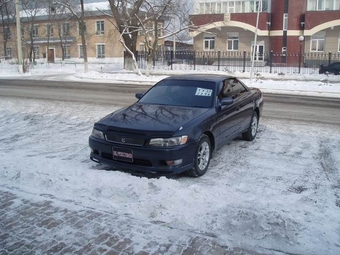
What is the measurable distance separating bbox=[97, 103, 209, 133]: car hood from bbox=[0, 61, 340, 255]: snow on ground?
744 millimetres

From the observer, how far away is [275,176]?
5.95m

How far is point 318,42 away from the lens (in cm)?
4169

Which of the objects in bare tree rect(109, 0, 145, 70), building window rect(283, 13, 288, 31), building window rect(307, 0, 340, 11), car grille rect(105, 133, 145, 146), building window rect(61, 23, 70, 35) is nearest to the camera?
car grille rect(105, 133, 145, 146)

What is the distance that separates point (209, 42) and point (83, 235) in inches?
1757

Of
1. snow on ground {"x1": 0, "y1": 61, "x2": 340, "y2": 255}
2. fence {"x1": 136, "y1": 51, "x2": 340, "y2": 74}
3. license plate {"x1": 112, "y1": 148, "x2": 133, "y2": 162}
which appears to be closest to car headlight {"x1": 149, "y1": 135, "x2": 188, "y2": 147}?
license plate {"x1": 112, "y1": 148, "x2": 133, "y2": 162}

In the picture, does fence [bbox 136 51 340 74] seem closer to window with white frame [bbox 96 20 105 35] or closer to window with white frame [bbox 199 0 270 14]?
window with white frame [bbox 199 0 270 14]

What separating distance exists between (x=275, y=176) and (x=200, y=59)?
36562 millimetres

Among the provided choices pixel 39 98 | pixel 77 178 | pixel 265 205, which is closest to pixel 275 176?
pixel 265 205

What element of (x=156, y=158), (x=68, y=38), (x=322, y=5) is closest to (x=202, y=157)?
(x=156, y=158)

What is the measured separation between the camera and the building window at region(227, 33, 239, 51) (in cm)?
4541

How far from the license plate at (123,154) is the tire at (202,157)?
95cm

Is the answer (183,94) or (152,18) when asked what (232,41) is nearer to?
(152,18)

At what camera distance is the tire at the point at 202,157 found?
18.9 ft

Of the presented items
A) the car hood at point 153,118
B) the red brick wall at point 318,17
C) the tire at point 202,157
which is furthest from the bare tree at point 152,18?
the tire at point 202,157
